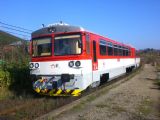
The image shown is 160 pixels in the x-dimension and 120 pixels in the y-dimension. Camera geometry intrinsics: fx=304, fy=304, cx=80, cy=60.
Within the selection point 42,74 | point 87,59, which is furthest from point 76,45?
point 42,74

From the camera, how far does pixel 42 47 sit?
1371 centimetres

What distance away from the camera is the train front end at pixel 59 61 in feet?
42.3

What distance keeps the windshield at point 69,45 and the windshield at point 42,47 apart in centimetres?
52

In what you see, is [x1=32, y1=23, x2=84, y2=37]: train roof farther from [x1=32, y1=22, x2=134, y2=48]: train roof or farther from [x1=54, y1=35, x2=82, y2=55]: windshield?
[x1=54, y1=35, x2=82, y2=55]: windshield

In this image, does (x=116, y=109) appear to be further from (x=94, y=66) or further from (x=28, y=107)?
(x=94, y=66)

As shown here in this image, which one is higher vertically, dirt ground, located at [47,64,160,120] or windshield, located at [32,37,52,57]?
windshield, located at [32,37,52,57]

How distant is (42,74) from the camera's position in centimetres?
1352

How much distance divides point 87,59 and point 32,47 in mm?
2629

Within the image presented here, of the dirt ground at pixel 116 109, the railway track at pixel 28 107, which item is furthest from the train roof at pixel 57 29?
the dirt ground at pixel 116 109

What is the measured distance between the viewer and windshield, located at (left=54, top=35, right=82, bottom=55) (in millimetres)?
13000

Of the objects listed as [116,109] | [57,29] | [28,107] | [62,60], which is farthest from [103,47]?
[116,109]

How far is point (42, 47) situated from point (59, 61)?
1.18 metres

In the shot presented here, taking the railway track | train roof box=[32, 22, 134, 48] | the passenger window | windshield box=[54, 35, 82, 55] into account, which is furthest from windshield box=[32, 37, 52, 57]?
the passenger window

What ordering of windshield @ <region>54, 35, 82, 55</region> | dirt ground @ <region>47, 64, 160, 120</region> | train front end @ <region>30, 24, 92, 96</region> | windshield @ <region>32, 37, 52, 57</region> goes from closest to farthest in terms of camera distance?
dirt ground @ <region>47, 64, 160, 120</region> → train front end @ <region>30, 24, 92, 96</region> → windshield @ <region>54, 35, 82, 55</region> → windshield @ <region>32, 37, 52, 57</region>
